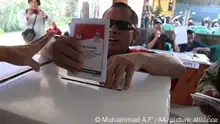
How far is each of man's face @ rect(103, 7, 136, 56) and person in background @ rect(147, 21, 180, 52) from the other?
175cm

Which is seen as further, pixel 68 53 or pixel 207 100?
pixel 207 100

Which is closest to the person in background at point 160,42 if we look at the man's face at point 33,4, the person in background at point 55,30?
the person in background at point 55,30

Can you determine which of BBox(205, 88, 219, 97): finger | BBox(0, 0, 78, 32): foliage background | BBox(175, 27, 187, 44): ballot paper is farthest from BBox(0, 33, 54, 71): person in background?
BBox(175, 27, 187, 44): ballot paper

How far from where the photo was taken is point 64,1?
266cm

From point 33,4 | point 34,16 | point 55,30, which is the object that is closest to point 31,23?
point 34,16

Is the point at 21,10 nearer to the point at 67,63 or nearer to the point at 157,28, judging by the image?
the point at 157,28

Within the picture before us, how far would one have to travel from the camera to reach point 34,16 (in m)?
2.28

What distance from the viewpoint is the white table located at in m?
0.30

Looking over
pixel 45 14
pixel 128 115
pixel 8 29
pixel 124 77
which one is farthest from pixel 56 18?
pixel 128 115

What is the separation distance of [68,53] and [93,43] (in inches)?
3.5

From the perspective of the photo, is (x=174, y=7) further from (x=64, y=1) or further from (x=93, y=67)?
(x=93, y=67)

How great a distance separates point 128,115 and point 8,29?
2.08m

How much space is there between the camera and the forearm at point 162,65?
58cm

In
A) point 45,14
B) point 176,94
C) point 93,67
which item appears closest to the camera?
point 93,67
